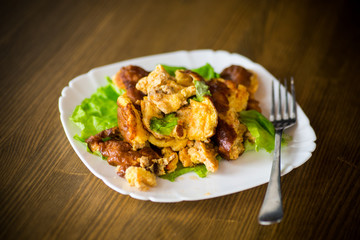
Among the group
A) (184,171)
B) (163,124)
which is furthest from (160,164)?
(163,124)

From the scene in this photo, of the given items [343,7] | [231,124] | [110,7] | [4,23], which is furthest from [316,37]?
[4,23]

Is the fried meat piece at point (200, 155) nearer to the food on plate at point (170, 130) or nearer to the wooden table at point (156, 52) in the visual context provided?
the food on plate at point (170, 130)

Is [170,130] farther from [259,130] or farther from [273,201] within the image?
[273,201]

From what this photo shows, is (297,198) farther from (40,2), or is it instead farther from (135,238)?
(40,2)

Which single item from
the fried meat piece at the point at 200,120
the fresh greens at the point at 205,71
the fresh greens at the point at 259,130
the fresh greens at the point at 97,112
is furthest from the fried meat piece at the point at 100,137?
the fresh greens at the point at 259,130

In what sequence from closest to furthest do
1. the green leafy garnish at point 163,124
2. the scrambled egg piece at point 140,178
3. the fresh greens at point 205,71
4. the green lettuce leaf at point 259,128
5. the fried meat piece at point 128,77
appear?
the scrambled egg piece at point 140,178, the green leafy garnish at point 163,124, the green lettuce leaf at point 259,128, the fried meat piece at point 128,77, the fresh greens at point 205,71

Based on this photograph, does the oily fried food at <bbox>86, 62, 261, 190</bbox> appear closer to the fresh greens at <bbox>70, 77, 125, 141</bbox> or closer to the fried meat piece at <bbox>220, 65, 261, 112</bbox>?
the fresh greens at <bbox>70, 77, 125, 141</bbox>
